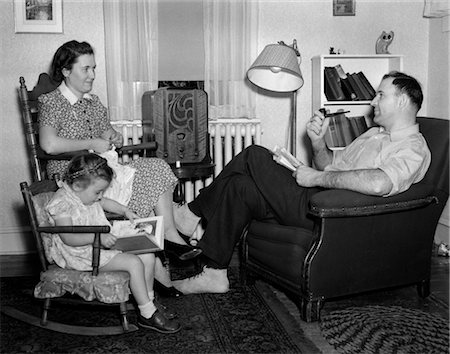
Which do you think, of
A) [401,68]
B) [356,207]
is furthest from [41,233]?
[401,68]

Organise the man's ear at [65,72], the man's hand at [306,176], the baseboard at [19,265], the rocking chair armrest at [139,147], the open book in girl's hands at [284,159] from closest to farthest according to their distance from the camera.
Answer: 1. the man's hand at [306,176]
2. the open book in girl's hands at [284,159]
3. the man's ear at [65,72]
4. the rocking chair armrest at [139,147]
5. the baseboard at [19,265]

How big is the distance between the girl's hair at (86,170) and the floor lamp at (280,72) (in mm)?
→ 1536

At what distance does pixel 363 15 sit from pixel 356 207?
2.19 meters

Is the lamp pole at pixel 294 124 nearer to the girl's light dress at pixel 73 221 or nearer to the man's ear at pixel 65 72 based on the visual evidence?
the man's ear at pixel 65 72

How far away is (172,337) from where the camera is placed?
256 centimetres

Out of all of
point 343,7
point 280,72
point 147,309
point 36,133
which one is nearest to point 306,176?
point 147,309

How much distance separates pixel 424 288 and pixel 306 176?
828 mm

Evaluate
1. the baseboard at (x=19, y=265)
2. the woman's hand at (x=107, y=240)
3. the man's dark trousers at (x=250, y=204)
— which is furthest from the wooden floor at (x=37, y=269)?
the woman's hand at (x=107, y=240)

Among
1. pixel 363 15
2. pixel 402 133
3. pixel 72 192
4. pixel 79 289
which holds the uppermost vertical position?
pixel 363 15

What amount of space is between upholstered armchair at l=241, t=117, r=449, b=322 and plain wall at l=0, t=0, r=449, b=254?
1399mm

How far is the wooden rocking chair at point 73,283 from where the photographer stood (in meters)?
2.46

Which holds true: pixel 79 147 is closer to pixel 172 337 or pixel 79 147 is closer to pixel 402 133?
pixel 172 337

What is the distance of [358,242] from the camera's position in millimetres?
2742

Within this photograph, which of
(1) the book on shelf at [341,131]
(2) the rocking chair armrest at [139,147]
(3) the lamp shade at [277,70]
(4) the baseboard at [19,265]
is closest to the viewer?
(2) the rocking chair armrest at [139,147]
